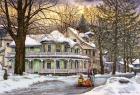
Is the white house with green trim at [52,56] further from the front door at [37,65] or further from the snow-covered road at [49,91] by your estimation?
the snow-covered road at [49,91]

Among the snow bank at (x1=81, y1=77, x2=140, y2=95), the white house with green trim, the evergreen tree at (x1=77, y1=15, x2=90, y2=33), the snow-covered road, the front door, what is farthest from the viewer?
the evergreen tree at (x1=77, y1=15, x2=90, y2=33)

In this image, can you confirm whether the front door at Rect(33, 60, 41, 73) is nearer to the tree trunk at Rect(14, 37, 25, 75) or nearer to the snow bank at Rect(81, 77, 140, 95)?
the tree trunk at Rect(14, 37, 25, 75)

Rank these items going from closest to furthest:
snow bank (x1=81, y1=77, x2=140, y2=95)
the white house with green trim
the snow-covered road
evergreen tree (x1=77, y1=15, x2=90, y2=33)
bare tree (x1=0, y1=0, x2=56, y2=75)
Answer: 1. snow bank (x1=81, y1=77, x2=140, y2=95)
2. the snow-covered road
3. bare tree (x1=0, y1=0, x2=56, y2=75)
4. the white house with green trim
5. evergreen tree (x1=77, y1=15, x2=90, y2=33)

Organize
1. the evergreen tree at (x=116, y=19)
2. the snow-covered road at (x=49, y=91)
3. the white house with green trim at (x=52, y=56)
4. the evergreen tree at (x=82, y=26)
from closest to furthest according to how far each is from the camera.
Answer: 1. the snow-covered road at (x=49, y=91)
2. the evergreen tree at (x=116, y=19)
3. the white house with green trim at (x=52, y=56)
4. the evergreen tree at (x=82, y=26)

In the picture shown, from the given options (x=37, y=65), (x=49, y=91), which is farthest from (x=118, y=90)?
(x=37, y=65)

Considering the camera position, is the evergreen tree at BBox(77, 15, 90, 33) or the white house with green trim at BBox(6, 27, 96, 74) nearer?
the white house with green trim at BBox(6, 27, 96, 74)

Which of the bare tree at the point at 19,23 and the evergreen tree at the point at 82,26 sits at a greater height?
the evergreen tree at the point at 82,26

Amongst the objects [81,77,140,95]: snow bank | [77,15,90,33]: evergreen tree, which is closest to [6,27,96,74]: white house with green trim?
[77,15,90,33]: evergreen tree

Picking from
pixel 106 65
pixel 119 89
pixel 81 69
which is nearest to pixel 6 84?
pixel 119 89

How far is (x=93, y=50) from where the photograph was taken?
101 m

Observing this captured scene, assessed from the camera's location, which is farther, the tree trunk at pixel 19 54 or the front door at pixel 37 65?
the front door at pixel 37 65

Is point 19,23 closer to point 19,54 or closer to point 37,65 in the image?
point 19,54

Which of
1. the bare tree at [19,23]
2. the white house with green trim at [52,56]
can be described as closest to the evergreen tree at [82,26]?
the white house with green trim at [52,56]

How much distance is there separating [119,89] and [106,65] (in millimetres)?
104902
